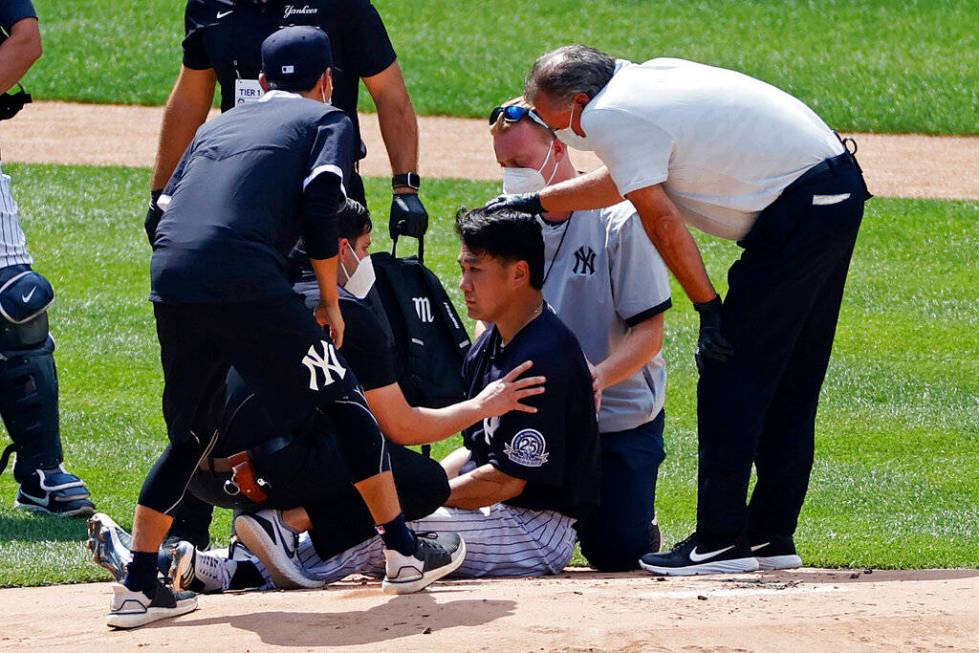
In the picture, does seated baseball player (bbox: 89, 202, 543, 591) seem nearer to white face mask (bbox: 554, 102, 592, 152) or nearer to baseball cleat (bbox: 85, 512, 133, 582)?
baseball cleat (bbox: 85, 512, 133, 582)

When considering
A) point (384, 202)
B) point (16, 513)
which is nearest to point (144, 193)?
point (384, 202)

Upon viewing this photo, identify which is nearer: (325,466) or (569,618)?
(569,618)

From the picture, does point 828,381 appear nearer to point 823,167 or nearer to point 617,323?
point 617,323

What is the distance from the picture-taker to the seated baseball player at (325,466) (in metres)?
4.68

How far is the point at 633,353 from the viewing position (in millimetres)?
5234

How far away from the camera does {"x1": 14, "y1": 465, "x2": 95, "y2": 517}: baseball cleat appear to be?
5.98 meters

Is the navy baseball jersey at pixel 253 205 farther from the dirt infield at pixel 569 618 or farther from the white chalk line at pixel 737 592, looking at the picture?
the white chalk line at pixel 737 592

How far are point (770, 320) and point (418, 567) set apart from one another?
47.7 inches

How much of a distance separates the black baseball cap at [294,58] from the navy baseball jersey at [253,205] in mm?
164

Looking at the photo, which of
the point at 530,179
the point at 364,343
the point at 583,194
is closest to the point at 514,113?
the point at 530,179

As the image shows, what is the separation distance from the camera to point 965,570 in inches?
192

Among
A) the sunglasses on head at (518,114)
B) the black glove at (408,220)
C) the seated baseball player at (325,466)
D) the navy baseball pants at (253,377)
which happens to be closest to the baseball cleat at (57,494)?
the seated baseball player at (325,466)

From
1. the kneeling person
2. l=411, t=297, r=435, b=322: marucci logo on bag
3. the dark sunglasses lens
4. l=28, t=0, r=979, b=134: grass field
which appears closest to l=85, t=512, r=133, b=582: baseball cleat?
the kneeling person

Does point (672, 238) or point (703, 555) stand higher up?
point (672, 238)
